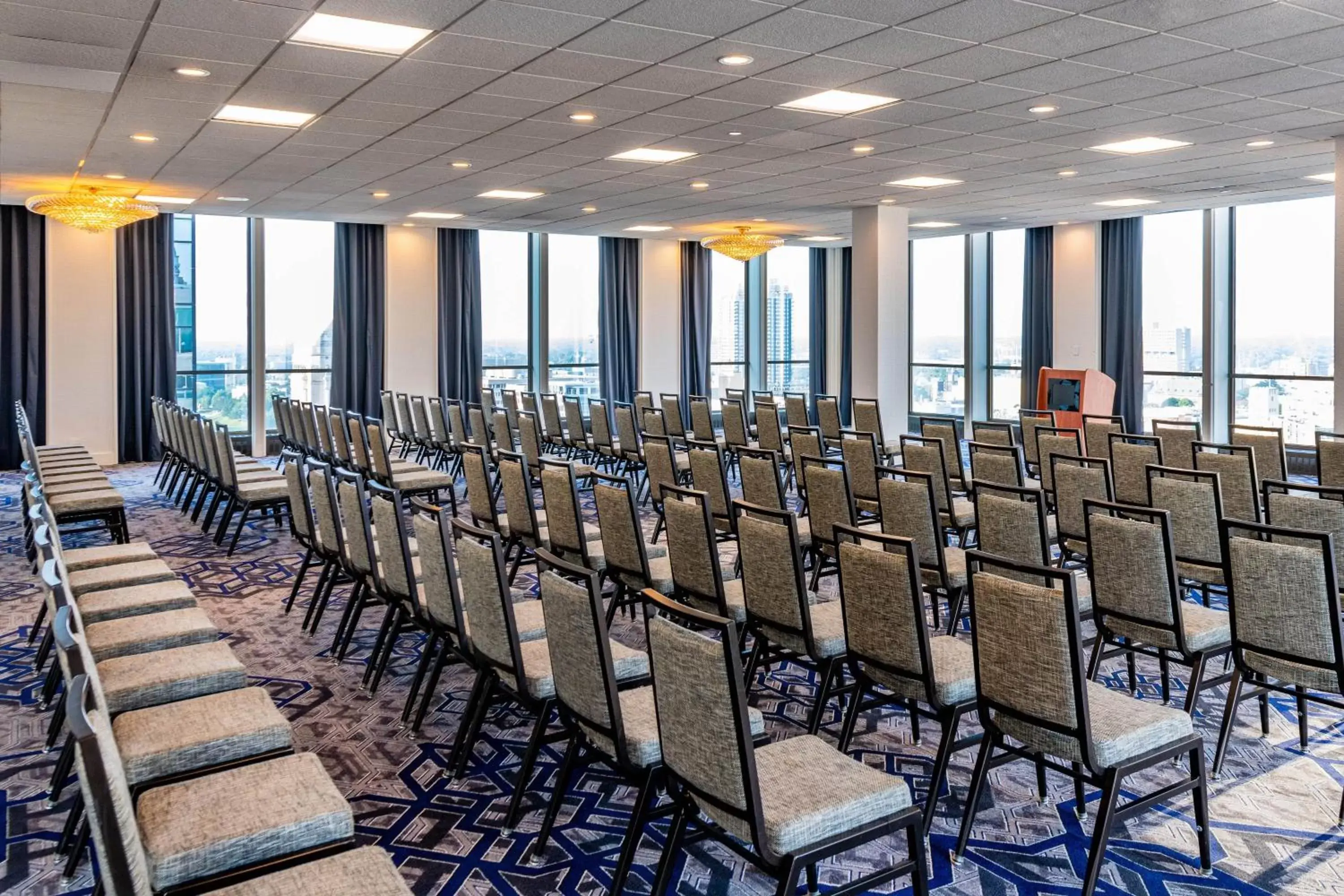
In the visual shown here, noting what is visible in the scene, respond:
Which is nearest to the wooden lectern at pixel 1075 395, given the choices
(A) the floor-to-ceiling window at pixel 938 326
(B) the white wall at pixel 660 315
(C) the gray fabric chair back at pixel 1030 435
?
(A) the floor-to-ceiling window at pixel 938 326

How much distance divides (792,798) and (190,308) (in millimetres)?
13806

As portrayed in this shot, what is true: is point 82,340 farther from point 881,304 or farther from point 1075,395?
point 1075,395

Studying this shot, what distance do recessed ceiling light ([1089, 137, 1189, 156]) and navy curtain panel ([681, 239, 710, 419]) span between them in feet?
32.3

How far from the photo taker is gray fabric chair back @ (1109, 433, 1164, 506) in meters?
6.32

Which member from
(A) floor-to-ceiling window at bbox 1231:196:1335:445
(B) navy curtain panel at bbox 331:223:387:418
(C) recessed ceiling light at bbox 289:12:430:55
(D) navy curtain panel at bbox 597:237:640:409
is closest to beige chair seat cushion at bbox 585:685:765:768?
(C) recessed ceiling light at bbox 289:12:430:55

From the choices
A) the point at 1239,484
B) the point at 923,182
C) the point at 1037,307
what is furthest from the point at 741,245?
the point at 1239,484

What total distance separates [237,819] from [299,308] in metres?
13.6

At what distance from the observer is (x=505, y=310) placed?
1678 cm

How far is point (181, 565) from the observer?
7.50 m

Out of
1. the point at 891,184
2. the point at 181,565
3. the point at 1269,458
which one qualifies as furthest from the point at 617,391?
the point at 1269,458

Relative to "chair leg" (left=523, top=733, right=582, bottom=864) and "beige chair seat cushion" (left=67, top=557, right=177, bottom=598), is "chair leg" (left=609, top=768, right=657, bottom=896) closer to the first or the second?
"chair leg" (left=523, top=733, right=582, bottom=864)

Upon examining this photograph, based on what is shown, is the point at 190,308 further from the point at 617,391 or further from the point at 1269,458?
the point at 1269,458

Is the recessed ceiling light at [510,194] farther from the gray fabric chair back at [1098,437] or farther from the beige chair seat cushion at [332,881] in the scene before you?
the beige chair seat cushion at [332,881]

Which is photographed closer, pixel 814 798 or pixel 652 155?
pixel 814 798
